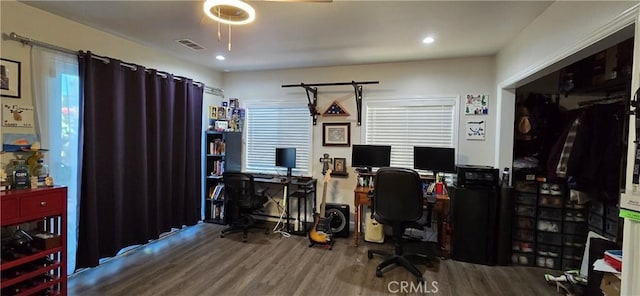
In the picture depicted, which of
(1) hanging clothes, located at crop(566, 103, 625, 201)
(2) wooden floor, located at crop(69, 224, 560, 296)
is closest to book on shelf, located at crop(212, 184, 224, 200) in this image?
(2) wooden floor, located at crop(69, 224, 560, 296)

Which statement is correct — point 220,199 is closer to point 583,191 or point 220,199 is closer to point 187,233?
point 187,233

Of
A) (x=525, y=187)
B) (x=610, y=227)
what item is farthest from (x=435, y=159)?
(x=610, y=227)

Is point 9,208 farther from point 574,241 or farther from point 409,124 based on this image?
point 574,241

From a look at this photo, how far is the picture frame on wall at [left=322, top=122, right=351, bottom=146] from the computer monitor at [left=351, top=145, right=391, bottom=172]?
391mm

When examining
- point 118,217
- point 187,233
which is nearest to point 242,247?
point 187,233

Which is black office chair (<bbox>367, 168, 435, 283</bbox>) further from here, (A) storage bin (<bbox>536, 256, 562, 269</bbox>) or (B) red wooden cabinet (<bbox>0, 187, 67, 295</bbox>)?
(B) red wooden cabinet (<bbox>0, 187, 67, 295</bbox>)

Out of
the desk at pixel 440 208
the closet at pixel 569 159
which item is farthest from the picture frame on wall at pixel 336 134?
the closet at pixel 569 159

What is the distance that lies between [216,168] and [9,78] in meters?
2.51

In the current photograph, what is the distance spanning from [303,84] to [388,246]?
2477 mm

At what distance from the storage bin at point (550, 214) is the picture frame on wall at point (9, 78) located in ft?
16.3

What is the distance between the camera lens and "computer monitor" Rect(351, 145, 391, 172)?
3.77m

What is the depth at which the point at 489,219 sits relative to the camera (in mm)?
3113

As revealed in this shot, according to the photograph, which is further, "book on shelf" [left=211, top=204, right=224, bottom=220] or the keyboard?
"book on shelf" [left=211, top=204, right=224, bottom=220]

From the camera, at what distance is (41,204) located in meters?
2.22
